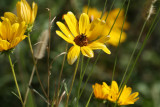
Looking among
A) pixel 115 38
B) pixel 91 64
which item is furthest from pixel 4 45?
pixel 115 38

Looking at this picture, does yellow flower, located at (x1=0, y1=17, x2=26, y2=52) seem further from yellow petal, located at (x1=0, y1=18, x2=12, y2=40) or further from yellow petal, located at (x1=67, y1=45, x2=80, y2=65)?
yellow petal, located at (x1=67, y1=45, x2=80, y2=65)

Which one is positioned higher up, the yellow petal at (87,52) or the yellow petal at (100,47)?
the yellow petal at (100,47)

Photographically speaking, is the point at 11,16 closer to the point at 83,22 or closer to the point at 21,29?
the point at 21,29

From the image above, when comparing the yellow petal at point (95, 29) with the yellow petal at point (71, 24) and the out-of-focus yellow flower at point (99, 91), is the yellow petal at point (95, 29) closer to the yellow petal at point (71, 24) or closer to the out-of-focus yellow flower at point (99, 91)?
the yellow petal at point (71, 24)

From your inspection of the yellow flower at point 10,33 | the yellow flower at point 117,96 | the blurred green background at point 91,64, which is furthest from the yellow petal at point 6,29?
the blurred green background at point 91,64

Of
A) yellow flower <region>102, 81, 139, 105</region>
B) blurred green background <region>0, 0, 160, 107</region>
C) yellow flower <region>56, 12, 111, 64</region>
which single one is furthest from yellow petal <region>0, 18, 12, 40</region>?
blurred green background <region>0, 0, 160, 107</region>

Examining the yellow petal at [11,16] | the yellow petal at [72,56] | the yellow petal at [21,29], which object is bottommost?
the yellow petal at [72,56]

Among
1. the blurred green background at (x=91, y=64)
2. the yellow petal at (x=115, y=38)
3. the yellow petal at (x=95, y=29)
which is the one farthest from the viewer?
the yellow petal at (x=115, y=38)
